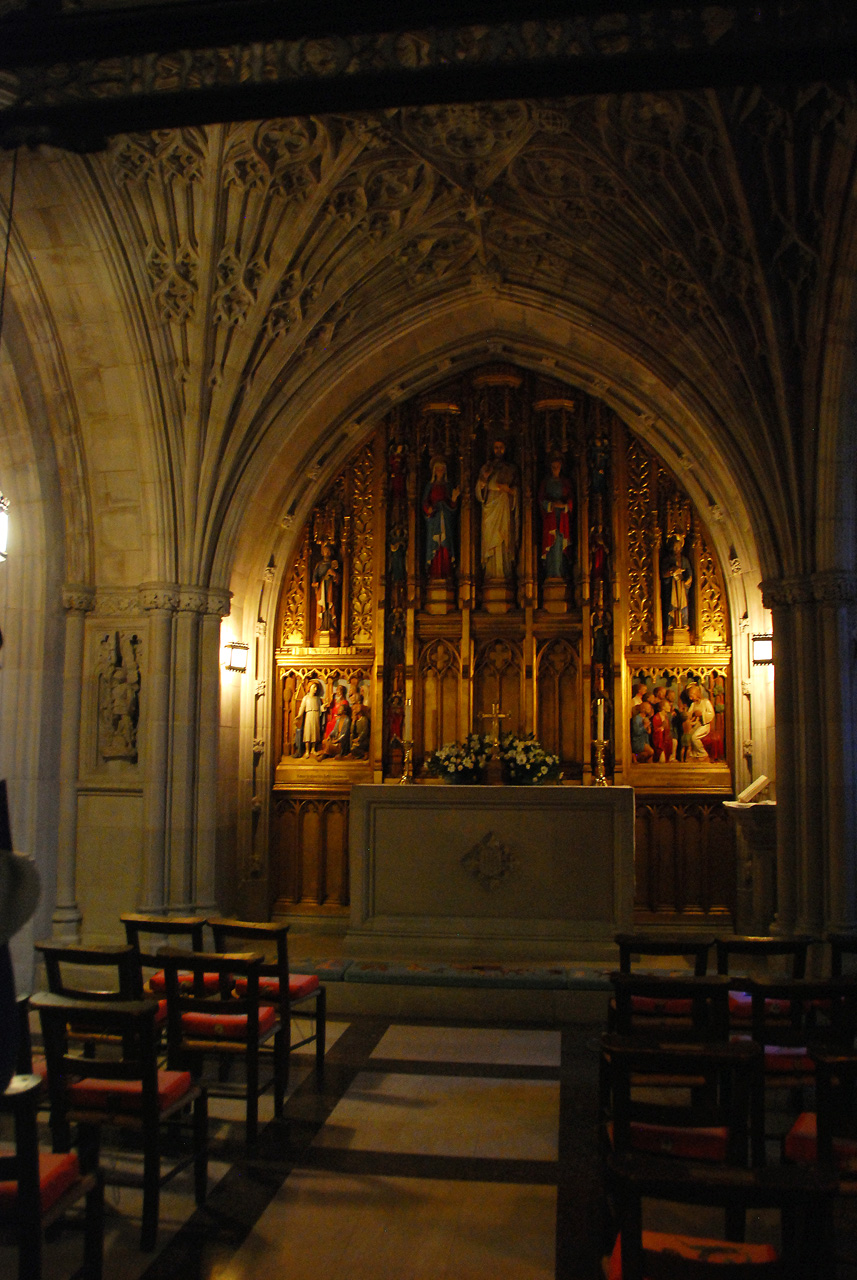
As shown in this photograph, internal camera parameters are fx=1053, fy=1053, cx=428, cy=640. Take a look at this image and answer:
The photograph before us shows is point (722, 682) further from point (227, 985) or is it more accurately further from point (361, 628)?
point (227, 985)

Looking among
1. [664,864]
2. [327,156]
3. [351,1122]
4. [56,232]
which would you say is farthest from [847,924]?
[56,232]

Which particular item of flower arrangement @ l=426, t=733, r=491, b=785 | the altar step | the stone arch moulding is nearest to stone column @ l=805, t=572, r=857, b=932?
the stone arch moulding

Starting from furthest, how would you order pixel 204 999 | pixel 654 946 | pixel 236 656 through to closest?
1. pixel 236 656
2. pixel 654 946
3. pixel 204 999

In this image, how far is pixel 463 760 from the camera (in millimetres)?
11180

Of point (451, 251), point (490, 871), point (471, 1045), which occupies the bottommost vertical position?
point (471, 1045)

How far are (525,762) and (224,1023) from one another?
218 inches

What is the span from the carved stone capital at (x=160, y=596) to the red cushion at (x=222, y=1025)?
16.5 ft

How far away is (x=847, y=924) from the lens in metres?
9.16

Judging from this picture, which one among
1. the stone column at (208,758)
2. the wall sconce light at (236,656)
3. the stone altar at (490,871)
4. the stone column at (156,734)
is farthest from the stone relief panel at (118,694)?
the stone altar at (490,871)

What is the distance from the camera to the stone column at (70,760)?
1021 cm

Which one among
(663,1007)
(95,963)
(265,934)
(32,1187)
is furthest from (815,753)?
(32,1187)

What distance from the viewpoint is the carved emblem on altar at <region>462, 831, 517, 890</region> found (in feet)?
33.4

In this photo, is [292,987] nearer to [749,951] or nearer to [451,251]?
[749,951]

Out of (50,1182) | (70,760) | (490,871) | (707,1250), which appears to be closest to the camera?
(707,1250)
